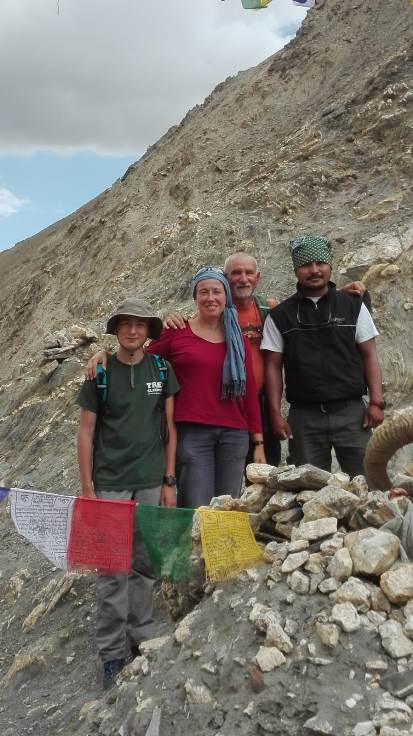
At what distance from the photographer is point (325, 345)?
4016 mm

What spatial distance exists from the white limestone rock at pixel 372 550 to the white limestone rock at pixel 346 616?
18 centimetres

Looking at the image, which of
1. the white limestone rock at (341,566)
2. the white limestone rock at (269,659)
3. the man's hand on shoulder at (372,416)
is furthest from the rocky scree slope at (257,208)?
Answer: the white limestone rock at (269,659)

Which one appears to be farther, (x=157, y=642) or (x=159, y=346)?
(x=159, y=346)

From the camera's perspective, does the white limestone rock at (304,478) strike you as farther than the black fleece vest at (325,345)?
No

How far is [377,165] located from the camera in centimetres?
1159

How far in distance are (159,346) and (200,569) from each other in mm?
1369

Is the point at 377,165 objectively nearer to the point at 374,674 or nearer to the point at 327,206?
the point at 327,206

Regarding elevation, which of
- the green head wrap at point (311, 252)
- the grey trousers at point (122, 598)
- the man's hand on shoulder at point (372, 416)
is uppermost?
the green head wrap at point (311, 252)

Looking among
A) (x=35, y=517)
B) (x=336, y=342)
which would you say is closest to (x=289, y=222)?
(x=336, y=342)

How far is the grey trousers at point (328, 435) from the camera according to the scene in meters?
4.11

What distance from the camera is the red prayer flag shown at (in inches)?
139

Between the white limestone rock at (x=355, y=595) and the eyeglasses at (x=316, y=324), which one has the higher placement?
the eyeglasses at (x=316, y=324)

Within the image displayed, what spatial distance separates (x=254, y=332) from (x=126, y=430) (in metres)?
1.08

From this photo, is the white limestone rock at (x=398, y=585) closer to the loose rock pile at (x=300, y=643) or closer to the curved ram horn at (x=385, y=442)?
the loose rock pile at (x=300, y=643)
